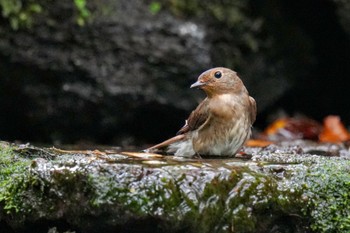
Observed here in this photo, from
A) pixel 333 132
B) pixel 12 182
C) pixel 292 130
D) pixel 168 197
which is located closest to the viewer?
pixel 168 197

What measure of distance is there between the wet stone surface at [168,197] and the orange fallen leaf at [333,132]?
14.1 feet

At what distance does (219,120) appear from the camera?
513cm

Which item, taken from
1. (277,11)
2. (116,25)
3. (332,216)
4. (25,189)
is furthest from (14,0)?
(332,216)

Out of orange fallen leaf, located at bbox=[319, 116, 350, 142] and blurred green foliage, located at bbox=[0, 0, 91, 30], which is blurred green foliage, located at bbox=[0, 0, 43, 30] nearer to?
blurred green foliage, located at bbox=[0, 0, 91, 30]

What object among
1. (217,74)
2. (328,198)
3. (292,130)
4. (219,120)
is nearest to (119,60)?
(292,130)

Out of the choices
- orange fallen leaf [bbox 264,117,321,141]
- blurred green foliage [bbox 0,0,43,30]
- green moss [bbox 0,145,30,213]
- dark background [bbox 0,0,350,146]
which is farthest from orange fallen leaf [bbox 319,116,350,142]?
green moss [bbox 0,145,30,213]

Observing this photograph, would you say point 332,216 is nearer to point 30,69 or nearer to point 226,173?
point 226,173

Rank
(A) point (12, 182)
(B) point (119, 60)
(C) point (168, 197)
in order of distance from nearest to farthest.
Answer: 1. (C) point (168, 197)
2. (A) point (12, 182)
3. (B) point (119, 60)

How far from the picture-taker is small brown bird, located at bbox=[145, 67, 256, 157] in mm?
5117

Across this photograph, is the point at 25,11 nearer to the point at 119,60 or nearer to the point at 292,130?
the point at 119,60

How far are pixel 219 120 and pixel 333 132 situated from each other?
363 cm

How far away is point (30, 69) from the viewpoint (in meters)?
7.75

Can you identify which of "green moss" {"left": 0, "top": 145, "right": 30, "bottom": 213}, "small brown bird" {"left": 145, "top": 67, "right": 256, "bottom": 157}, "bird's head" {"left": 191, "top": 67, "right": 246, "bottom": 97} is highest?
"bird's head" {"left": 191, "top": 67, "right": 246, "bottom": 97}

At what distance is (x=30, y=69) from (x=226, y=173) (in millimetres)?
4348
